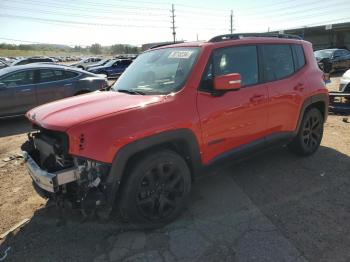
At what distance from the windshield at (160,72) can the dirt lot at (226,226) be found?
3.80ft

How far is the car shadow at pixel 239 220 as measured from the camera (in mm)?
3250

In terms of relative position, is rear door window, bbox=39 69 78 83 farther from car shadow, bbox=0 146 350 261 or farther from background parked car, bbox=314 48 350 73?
background parked car, bbox=314 48 350 73

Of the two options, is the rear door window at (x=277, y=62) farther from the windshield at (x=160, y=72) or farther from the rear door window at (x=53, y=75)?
the rear door window at (x=53, y=75)

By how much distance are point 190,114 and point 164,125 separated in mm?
352

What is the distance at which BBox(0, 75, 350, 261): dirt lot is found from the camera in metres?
3.15

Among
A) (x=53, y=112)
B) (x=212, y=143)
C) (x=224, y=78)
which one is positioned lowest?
(x=212, y=143)

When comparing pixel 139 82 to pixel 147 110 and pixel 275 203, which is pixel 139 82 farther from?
pixel 275 203

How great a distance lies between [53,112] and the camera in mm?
3518

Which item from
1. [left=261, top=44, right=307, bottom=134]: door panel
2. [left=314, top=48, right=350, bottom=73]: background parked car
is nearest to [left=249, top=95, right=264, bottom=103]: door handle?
[left=261, top=44, right=307, bottom=134]: door panel

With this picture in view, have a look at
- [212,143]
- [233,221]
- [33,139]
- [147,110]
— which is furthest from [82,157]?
[233,221]

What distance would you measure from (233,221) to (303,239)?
0.71 meters

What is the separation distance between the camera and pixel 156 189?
11.4 ft

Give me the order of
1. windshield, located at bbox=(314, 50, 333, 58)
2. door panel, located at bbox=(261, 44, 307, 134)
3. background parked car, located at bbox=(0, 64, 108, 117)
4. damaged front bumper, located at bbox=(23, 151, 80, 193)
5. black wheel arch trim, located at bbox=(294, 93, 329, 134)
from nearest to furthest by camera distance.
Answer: damaged front bumper, located at bbox=(23, 151, 80, 193)
door panel, located at bbox=(261, 44, 307, 134)
black wheel arch trim, located at bbox=(294, 93, 329, 134)
background parked car, located at bbox=(0, 64, 108, 117)
windshield, located at bbox=(314, 50, 333, 58)

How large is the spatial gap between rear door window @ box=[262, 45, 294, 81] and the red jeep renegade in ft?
0.05
